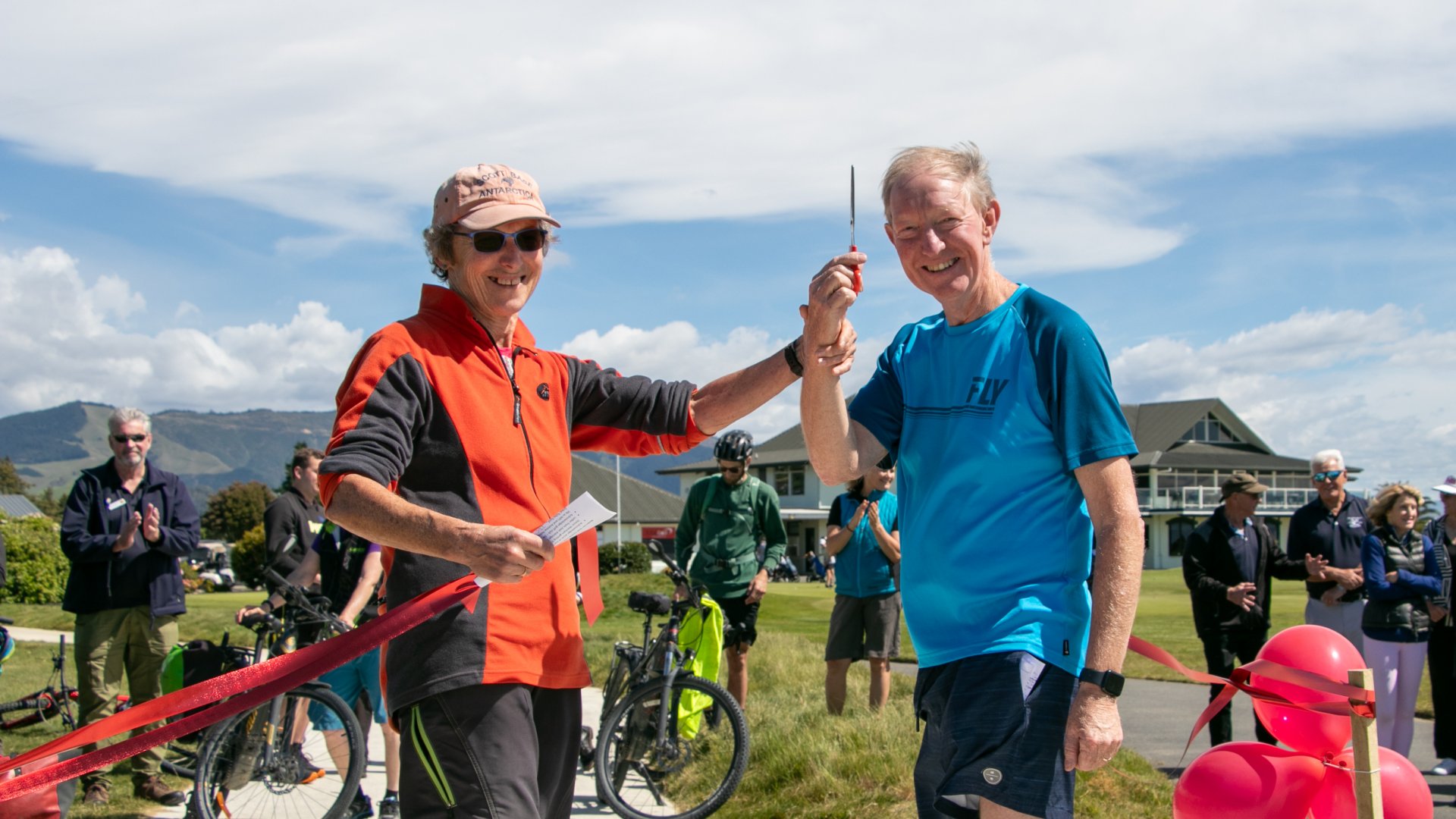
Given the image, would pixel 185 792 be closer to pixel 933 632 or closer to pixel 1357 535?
pixel 933 632

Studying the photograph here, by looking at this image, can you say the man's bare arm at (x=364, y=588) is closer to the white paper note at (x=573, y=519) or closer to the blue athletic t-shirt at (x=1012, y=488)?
the white paper note at (x=573, y=519)

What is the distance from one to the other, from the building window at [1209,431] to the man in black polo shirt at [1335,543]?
69.2 meters

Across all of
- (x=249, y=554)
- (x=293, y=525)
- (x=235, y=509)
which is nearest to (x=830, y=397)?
(x=293, y=525)

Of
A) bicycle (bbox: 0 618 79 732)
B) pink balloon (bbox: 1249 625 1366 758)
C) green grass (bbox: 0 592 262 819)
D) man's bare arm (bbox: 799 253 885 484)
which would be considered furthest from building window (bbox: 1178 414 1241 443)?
man's bare arm (bbox: 799 253 885 484)

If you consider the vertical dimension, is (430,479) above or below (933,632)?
above

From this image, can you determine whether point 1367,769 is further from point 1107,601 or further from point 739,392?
point 739,392

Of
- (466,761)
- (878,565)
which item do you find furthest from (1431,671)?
(466,761)

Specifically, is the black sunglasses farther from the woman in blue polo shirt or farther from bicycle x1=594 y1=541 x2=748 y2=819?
the woman in blue polo shirt

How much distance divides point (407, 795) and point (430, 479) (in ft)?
2.54

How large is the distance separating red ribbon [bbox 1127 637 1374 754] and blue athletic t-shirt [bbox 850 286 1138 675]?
395 mm

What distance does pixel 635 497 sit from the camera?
101 meters

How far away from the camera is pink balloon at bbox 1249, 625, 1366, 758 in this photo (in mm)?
3518

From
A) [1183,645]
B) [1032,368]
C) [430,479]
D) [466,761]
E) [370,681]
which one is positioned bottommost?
[1183,645]

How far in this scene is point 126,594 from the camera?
289 inches
